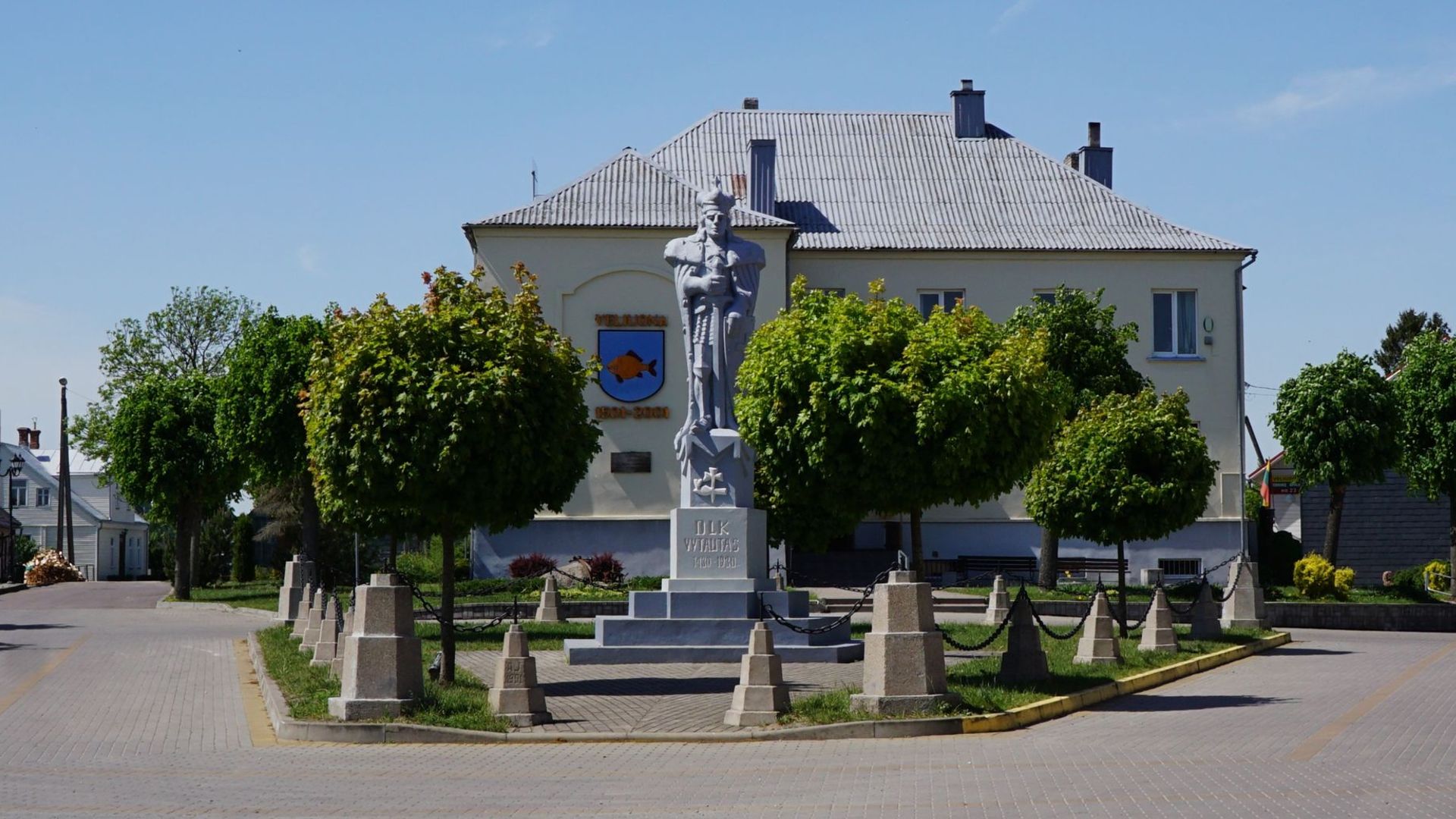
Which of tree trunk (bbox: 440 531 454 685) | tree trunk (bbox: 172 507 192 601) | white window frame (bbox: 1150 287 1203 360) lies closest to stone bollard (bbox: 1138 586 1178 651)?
tree trunk (bbox: 440 531 454 685)

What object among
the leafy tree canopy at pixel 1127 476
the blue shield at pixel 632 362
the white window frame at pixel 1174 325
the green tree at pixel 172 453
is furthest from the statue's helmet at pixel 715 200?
the white window frame at pixel 1174 325

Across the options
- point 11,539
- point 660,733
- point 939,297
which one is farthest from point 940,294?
point 11,539

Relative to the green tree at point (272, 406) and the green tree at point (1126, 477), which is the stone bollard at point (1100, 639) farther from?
the green tree at point (272, 406)

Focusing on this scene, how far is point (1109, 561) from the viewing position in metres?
42.0

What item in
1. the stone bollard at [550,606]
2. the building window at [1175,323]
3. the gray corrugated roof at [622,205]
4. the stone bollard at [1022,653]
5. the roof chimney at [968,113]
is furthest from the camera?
the roof chimney at [968,113]

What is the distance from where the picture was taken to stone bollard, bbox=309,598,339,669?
19606 mm

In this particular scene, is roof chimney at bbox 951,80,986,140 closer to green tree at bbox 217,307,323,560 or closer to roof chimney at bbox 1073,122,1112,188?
roof chimney at bbox 1073,122,1112,188

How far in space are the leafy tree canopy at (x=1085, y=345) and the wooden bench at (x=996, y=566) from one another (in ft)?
21.0

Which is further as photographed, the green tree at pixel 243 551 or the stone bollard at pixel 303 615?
the green tree at pixel 243 551

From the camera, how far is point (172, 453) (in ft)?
139

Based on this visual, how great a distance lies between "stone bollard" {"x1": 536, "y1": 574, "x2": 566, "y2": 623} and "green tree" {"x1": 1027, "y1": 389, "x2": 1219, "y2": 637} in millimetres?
9003

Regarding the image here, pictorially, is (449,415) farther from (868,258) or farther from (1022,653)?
(868,258)

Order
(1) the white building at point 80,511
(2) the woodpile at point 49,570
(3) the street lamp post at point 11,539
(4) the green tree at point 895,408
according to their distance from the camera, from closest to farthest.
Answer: (4) the green tree at point 895,408, (2) the woodpile at point 49,570, (3) the street lamp post at point 11,539, (1) the white building at point 80,511

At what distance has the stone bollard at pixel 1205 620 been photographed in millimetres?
25094
